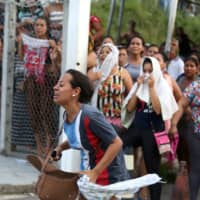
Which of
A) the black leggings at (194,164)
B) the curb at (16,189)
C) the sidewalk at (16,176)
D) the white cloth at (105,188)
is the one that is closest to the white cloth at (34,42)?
the sidewalk at (16,176)

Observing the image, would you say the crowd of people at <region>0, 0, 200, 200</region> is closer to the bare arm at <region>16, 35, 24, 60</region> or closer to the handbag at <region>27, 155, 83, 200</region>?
the bare arm at <region>16, 35, 24, 60</region>

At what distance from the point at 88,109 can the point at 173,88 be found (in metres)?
2.42

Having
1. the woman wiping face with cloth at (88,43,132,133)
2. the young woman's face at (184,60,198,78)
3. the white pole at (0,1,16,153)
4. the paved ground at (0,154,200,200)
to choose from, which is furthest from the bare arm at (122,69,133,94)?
the white pole at (0,1,16,153)

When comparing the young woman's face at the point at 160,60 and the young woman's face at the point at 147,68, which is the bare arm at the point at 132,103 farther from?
the young woman's face at the point at 160,60

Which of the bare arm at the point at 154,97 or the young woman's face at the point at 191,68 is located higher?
the young woman's face at the point at 191,68

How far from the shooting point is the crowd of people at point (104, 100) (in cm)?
406

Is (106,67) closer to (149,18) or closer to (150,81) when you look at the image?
(150,81)

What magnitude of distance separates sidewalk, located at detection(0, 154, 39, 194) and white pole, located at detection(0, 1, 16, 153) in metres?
0.32

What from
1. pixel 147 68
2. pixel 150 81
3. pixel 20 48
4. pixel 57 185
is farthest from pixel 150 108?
pixel 57 185

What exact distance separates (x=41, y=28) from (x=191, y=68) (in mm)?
1827

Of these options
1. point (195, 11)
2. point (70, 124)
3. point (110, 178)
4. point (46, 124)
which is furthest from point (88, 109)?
point (195, 11)

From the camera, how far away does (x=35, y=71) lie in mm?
7309

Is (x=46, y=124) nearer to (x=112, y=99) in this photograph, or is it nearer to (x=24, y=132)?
(x=24, y=132)

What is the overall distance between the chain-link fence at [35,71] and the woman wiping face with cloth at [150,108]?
1.35 m
